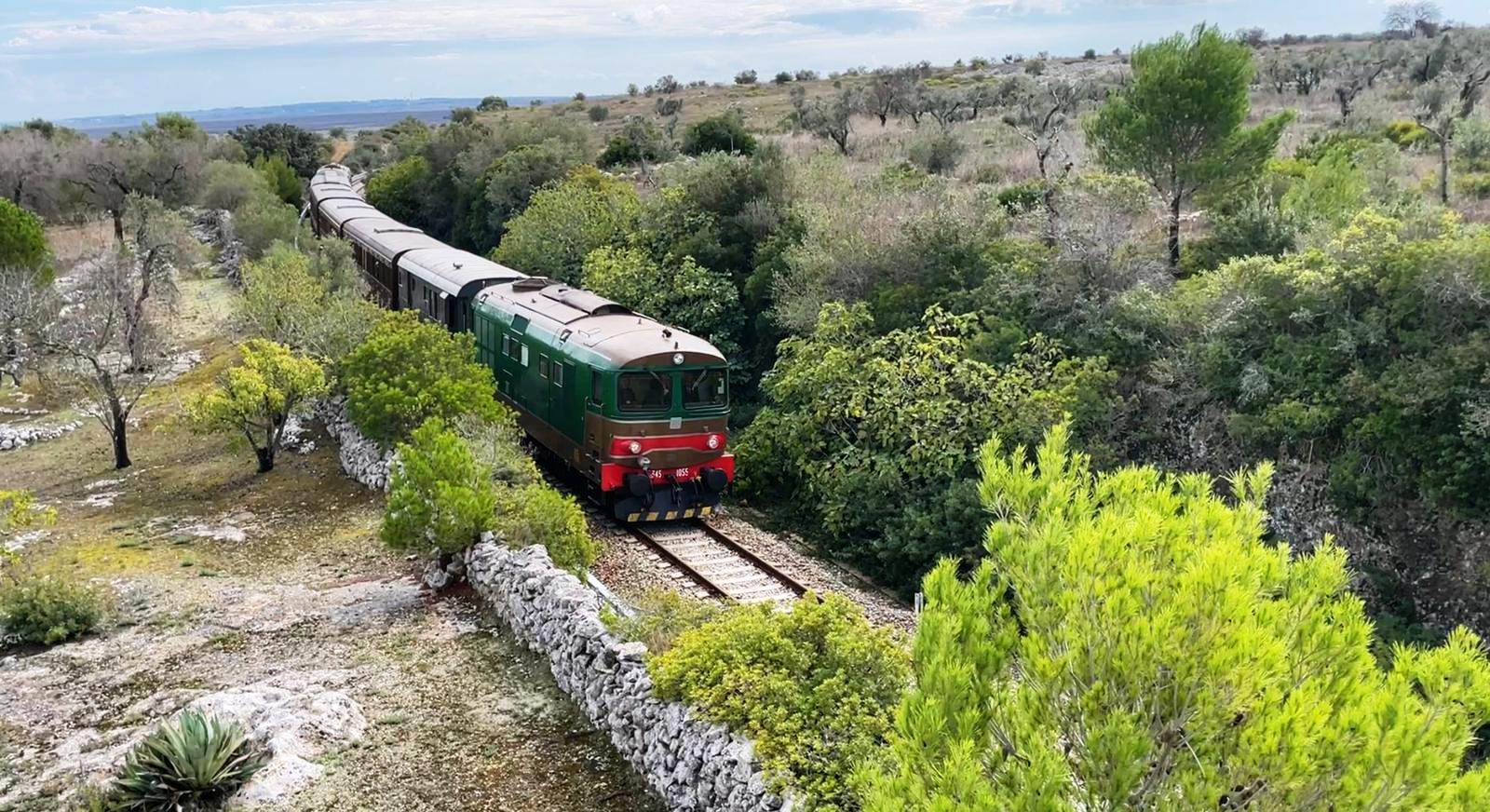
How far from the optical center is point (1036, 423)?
16.2m

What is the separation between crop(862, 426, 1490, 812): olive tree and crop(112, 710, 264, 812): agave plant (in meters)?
7.48

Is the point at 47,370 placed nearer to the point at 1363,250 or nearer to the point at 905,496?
the point at 905,496

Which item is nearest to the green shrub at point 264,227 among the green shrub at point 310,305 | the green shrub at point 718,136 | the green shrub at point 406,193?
the green shrub at point 406,193

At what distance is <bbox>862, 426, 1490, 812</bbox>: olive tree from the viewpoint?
Result: 4469mm

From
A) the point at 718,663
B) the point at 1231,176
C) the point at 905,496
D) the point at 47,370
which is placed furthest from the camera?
the point at 47,370

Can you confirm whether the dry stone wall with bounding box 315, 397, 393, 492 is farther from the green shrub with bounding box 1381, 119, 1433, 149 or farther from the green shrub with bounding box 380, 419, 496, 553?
the green shrub with bounding box 1381, 119, 1433, 149

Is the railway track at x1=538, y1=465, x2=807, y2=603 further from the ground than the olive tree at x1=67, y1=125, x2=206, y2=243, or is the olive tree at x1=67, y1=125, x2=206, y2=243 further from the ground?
Result: the olive tree at x1=67, y1=125, x2=206, y2=243

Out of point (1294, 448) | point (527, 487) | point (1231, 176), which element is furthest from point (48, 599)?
point (1231, 176)

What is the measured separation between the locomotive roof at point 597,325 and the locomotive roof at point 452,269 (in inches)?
42.0

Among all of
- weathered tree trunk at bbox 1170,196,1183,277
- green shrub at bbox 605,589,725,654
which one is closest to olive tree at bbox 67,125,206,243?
weathered tree trunk at bbox 1170,196,1183,277

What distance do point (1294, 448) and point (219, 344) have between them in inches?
1219

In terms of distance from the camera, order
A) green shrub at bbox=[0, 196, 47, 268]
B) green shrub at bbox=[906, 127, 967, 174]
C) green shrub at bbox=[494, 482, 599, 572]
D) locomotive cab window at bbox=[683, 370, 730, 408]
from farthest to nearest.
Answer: green shrub at bbox=[906, 127, 967, 174] < green shrub at bbox=[0, 196, 47, 268] < locomotive cab window at bbox=[683, 370, 730, 408] < green shrub at bbox=[494, 482, 599, 572]

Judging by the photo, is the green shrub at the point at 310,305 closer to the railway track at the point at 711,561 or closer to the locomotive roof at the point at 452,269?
the locomotive roof at the point at 452,269

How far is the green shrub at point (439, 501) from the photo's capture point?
14734 millimetres
